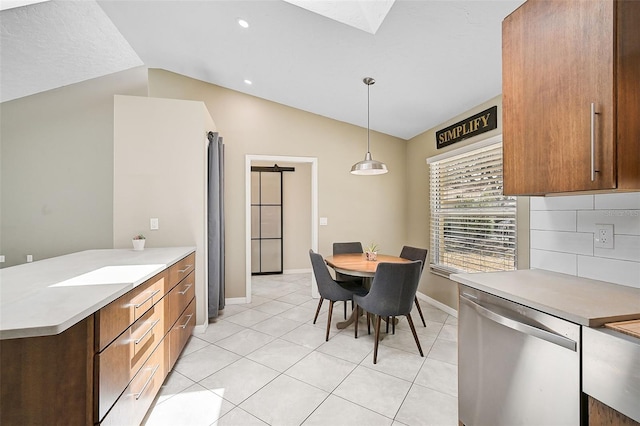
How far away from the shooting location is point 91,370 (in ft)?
3.42

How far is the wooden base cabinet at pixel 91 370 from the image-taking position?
3.05ft

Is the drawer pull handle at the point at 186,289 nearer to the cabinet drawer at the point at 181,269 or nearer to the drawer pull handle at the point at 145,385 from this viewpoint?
the cabinet drawer at the point at 181,269

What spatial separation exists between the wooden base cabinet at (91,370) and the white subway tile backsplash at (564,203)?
7.81 feet

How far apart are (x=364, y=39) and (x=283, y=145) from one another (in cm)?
209

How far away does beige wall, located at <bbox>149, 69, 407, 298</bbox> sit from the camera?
12.7 feet

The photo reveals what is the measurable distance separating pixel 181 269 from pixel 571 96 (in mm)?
2769

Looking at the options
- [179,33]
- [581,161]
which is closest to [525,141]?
[581,161]

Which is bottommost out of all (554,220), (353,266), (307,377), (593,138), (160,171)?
Result: (307,377)

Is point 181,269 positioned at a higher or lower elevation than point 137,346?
higher

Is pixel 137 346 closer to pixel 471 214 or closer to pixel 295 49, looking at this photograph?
pixel 295 49

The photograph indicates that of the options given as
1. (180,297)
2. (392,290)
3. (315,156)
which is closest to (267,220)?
(315,156)

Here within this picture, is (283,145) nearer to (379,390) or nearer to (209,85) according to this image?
(209,85)

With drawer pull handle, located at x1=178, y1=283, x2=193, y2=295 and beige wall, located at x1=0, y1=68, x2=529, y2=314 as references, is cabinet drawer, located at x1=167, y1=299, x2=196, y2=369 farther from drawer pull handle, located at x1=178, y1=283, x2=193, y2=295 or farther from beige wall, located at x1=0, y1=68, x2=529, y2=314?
beige wall, located at x1=0, y1=68, x2=529, y2=314

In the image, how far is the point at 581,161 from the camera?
1149 mm
